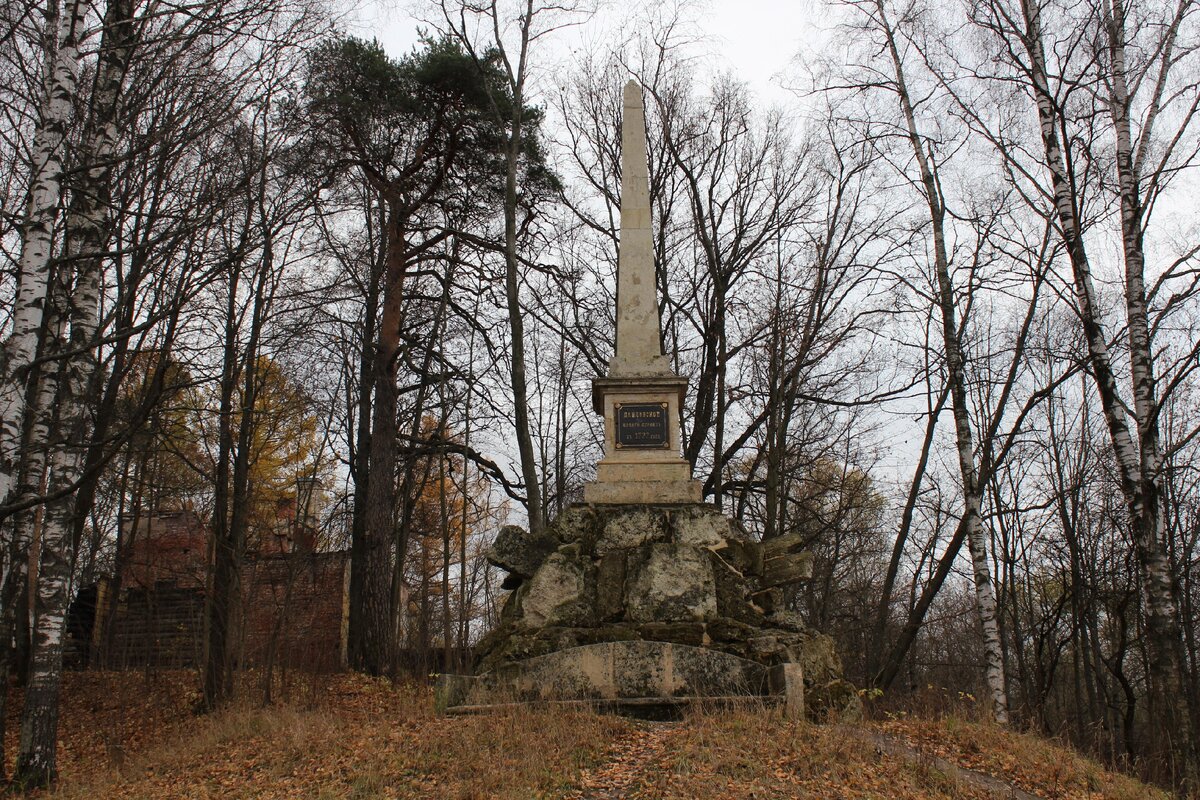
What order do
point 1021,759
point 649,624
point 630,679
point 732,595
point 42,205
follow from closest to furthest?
point 42,205 < point 1021,759 < point 630,679 < point 649,624 < point 732,595

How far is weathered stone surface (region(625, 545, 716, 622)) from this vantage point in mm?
8812

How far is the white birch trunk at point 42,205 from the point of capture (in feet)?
20.9

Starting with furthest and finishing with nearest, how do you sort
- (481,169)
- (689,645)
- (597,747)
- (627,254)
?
1. (481,169)
2. (627,254)
3. (689,645)
4. (597,747)

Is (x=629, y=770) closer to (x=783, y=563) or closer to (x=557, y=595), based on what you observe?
(x=557, y=595)

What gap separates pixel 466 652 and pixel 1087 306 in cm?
1100

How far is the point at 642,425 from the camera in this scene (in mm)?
9859

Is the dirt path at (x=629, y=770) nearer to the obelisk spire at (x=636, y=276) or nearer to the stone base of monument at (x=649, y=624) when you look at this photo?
the stone base of monument at (x=649, y=624)

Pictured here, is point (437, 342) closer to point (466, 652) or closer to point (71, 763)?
point (466, 652)

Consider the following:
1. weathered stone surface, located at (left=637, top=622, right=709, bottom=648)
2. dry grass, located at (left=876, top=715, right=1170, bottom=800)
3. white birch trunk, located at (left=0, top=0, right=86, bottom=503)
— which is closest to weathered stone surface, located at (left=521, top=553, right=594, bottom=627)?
weathered stone surface, located at (left=637, top=622, right=709, bottom=648)

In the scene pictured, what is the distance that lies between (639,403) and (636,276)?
153 centimetres

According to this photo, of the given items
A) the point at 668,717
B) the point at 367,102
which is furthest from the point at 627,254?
the point at 367,102

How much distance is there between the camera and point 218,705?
1111 cm

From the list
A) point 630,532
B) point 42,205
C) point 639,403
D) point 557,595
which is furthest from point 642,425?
point 42,205

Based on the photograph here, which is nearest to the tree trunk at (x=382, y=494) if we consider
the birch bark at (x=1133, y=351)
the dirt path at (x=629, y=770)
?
the dirt path at (x=629, y=770)
